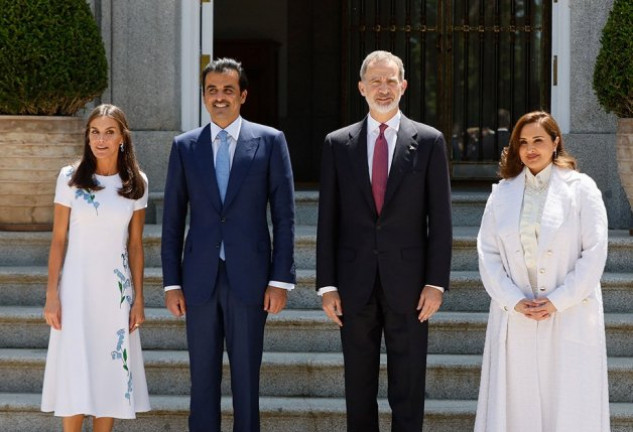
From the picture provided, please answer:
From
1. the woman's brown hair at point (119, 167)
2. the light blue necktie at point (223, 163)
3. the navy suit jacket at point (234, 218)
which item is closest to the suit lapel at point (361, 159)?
the navy suit jacket at point (234, 218)

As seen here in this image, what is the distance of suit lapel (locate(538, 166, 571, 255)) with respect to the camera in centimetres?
470

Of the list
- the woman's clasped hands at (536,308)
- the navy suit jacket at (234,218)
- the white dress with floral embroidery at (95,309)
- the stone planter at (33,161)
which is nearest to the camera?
the woman's clasped hands at (536,308)

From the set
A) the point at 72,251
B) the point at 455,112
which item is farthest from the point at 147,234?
the point at 455,112

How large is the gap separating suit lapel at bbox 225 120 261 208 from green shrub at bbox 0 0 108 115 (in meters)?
2.25

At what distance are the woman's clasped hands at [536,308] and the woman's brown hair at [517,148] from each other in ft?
1.93

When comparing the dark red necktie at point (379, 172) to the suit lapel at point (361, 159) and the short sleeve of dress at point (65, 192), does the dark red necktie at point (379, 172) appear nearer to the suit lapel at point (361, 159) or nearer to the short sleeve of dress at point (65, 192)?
the suit lapel at point (361, 159)

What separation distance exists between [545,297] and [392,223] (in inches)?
27.8

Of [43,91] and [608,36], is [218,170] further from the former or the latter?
[608,36]

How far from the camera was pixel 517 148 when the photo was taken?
485 centimetres

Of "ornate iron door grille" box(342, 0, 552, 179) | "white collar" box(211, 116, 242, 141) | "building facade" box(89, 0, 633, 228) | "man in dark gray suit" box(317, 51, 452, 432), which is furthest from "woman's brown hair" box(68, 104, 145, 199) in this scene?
"ornate iron door grille" box(342, 0, 552, 179)

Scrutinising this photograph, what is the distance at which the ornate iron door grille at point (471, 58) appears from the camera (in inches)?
401

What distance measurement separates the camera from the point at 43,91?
22.1 feet

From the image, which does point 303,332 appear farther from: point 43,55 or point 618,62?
point 618,62

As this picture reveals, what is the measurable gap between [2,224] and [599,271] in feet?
12.9
